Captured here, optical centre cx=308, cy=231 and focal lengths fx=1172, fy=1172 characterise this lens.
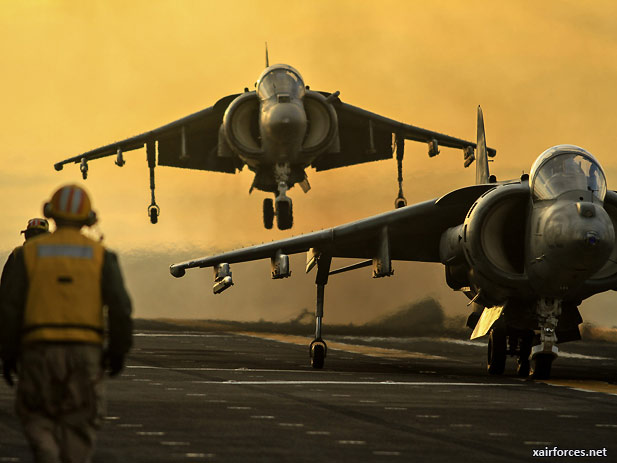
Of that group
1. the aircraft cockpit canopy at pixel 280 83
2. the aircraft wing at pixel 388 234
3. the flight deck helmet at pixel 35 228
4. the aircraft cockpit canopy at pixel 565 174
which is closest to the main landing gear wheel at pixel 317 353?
the aircraft wing at pixel 388 234

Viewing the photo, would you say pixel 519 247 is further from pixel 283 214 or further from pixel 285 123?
pixel 283 214

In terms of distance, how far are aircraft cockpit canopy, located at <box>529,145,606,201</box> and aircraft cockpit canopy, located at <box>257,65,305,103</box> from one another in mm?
13788

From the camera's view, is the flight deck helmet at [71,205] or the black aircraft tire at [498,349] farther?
the black aircraft tire at [498,349]

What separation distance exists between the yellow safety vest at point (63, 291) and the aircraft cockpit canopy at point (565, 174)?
11.1m

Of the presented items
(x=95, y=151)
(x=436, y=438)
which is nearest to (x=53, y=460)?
(x=436, y=438)

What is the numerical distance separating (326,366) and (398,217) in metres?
3.00

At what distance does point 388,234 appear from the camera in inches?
800

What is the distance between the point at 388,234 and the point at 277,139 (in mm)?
10173

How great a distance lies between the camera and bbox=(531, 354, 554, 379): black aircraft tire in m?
16.8

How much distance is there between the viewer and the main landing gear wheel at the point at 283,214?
3027 centimetres

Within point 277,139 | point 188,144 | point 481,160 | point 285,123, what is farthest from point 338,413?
point 188,144

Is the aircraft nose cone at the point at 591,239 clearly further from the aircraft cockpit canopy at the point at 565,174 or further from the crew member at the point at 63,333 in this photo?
the crew member at the point at 63,333

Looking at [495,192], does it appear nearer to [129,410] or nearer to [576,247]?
[576,247]

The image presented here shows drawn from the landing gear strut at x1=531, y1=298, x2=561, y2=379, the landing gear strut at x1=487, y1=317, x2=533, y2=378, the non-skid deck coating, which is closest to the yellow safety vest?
the non-skid deck coating
